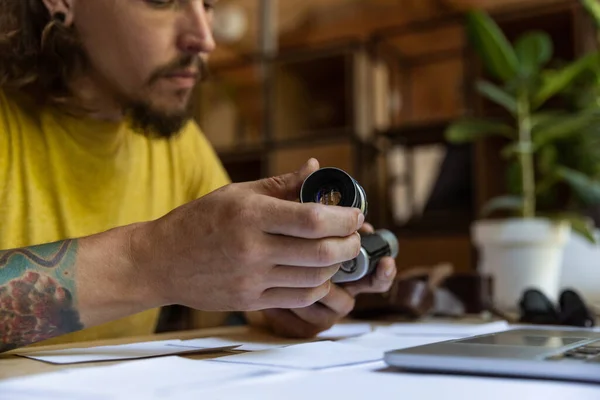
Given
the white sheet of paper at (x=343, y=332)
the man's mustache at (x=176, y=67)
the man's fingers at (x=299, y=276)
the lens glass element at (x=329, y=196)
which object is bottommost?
the white sheet of paper at (x=343, y=332)

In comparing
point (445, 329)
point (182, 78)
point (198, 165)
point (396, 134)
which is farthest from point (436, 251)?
point (182, 78)

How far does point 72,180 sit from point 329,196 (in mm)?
528

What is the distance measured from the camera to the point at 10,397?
1.19 feet

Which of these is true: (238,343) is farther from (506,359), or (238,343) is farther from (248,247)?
(506,359)

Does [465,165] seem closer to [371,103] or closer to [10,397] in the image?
[371,103]

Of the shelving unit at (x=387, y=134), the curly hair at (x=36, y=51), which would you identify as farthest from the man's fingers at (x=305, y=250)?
the shelving unit at (x=387, y=134)

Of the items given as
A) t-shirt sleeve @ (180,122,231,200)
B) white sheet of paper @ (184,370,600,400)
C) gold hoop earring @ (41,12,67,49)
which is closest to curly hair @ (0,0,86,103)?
gold hoop earring @ (41,12,67,49)

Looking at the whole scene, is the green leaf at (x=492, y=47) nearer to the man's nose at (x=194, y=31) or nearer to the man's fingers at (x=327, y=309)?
the man's nose at (x=194, y=31)

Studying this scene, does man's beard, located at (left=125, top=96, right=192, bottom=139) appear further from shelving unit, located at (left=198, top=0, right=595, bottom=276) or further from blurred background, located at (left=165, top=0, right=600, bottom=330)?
shelving unit, located at (left=198, top=0, right=595, bottom=276)

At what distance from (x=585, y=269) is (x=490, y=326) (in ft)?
2.32

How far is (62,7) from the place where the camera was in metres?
0.92

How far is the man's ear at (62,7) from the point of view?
0.92m

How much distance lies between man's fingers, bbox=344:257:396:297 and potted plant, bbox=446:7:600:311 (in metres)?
0.65

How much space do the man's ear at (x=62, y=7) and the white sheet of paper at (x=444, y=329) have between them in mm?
649
